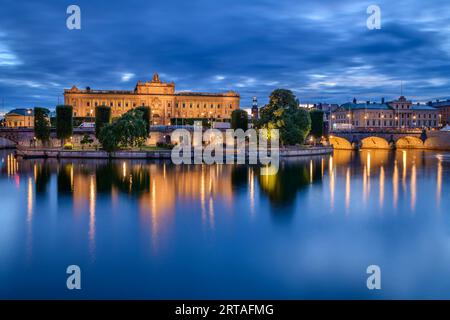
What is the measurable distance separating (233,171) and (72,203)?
21.8 metres

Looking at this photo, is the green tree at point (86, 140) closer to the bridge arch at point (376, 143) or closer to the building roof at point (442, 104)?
the bridge arch at point (376, 143)

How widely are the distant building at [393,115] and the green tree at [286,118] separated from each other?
56.2 metres

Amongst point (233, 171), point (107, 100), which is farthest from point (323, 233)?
point (107, 100)

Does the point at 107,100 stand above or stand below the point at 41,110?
above

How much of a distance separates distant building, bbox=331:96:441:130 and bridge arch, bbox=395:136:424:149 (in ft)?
71.0

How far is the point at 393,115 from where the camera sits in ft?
421

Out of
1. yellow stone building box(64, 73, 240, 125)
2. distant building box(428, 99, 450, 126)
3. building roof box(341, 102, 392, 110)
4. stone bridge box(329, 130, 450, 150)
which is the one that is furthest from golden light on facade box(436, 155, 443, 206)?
distant building box(428, 99, 450, 126)

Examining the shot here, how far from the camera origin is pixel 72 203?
29.0m

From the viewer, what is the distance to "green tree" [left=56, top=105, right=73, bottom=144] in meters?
66.4

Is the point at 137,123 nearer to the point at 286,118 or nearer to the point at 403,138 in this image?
the point at 286,118

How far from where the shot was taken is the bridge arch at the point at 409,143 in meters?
98.8

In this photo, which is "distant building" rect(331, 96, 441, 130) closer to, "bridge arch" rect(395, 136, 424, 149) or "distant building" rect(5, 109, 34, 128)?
"bridge arch" rect(395, 136, 424, 149)

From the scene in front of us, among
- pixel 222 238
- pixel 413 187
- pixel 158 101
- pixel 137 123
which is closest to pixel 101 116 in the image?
pixel 137 123
